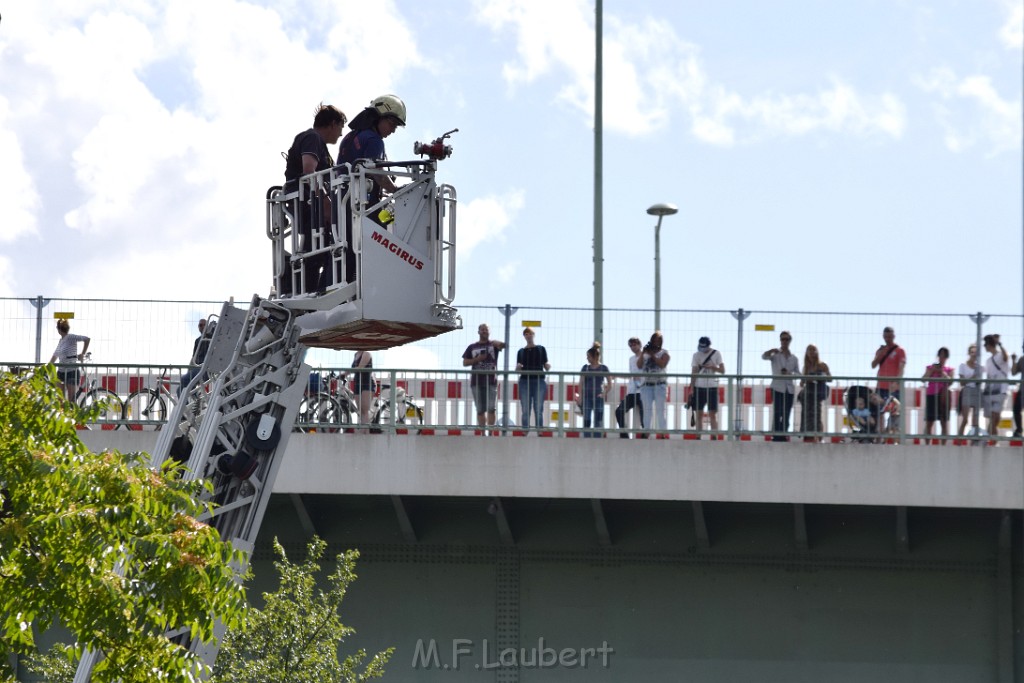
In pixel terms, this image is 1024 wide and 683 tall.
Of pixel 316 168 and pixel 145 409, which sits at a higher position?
pixel 316 168

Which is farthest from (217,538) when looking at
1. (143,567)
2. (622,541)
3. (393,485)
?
(622,541)

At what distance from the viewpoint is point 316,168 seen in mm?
10500

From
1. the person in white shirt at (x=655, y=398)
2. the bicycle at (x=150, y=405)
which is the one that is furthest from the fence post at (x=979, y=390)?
the bicycle at (x=150, y=405)

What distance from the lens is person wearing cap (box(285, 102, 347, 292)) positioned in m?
10.5

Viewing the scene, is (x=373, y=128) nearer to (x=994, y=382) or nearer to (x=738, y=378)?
(x=738, y=378)

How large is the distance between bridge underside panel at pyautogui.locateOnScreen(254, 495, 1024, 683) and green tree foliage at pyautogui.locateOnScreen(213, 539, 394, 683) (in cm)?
262

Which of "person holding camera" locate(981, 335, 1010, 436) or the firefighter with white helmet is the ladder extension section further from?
"person holding camera" locate(981, 335, 1010, 436)

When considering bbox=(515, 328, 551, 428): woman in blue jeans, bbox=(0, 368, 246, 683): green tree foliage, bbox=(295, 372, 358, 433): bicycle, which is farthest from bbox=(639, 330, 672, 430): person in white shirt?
bbox=(0, 368, 246, 683): green tree foliage

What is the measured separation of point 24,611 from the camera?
9.48m

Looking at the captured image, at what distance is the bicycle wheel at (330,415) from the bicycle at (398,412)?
0.32 m

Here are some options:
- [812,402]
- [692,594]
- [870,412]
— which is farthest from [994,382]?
[692,594]

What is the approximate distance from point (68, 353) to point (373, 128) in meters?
10.7

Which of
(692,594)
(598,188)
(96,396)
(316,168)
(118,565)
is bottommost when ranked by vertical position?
(692,594)

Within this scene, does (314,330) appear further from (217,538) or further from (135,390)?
(135,390)
